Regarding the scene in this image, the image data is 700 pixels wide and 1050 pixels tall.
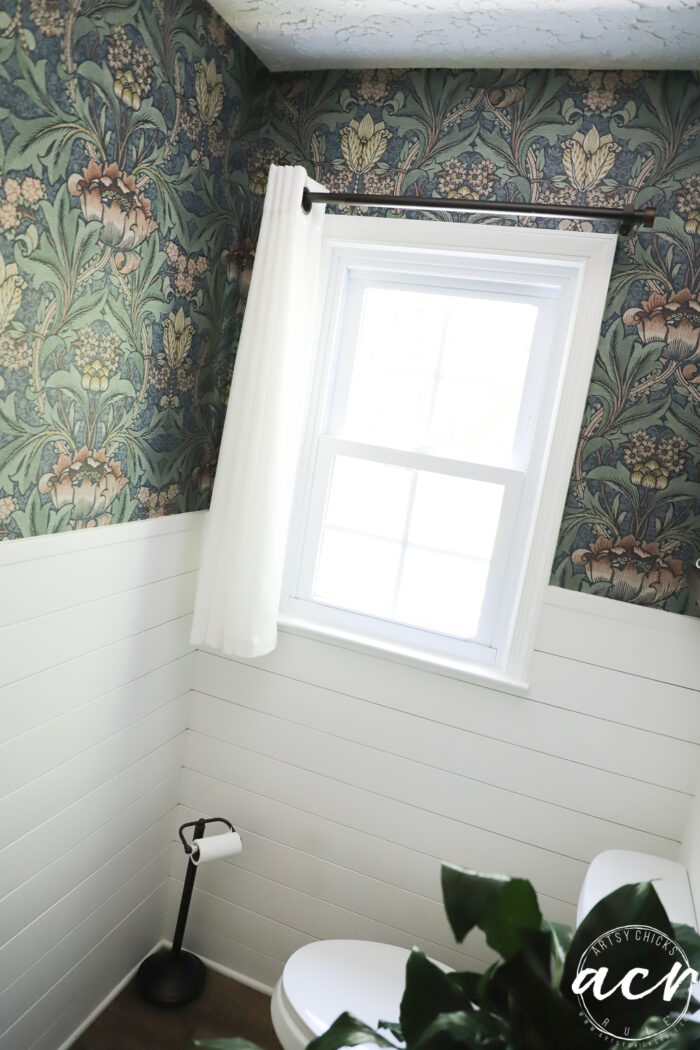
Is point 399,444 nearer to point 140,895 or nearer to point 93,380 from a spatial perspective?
point 93,380

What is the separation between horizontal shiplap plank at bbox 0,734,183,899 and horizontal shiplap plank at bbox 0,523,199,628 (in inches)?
20.8

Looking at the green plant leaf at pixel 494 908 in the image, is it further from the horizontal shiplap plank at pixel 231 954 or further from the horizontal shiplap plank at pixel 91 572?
the horizontal shiplap plank at pixel 231 954

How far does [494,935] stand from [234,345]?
1.70 m

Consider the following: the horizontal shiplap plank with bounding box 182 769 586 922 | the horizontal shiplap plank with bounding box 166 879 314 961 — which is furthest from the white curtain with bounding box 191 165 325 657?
the horizontal shiplap plank with bounding box 166 879 314 961

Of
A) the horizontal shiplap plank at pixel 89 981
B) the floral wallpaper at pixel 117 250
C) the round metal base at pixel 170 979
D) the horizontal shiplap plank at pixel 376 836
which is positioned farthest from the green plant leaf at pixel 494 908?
the round metal base at pixel 170 979

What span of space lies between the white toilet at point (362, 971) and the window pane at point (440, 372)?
103 centimetres

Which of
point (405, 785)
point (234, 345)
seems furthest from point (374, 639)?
point (234, 345)

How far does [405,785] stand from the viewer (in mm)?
1994

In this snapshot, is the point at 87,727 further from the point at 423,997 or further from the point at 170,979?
the point at 423,997

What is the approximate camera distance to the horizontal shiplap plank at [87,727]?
1.58 metres

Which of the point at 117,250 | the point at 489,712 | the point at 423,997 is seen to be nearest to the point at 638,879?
the point at 489,712

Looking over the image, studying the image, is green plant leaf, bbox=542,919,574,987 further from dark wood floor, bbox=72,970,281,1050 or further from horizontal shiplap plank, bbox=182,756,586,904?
dark wood floor, bbox=72,970,281,1050

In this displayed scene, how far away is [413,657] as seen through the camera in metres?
1.94

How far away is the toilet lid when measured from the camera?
5.24ft
